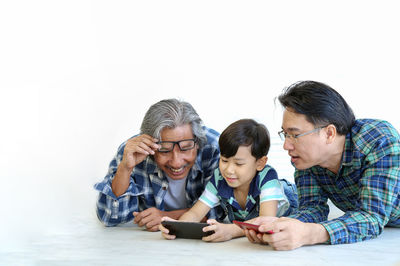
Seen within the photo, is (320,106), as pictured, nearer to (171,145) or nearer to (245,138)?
(245,138)

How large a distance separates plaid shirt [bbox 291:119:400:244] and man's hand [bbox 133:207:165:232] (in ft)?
2.87

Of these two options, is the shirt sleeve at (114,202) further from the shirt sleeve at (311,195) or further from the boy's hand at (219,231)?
the shirt sleeve at (311,195)

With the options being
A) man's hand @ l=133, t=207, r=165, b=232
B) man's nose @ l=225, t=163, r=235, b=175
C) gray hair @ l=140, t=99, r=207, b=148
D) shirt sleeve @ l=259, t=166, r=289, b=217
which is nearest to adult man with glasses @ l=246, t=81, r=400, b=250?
shirt sleeve @ l=259, t=166, r=289, b=217

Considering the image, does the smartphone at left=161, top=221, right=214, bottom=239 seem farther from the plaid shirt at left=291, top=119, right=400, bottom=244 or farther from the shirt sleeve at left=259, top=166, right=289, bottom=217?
the plaid shirt at left=291, top=119, right=400, bottom=244

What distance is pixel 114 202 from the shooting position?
9.53 ft

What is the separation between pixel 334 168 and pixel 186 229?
33.1 inches

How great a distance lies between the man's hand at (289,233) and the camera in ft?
6.91

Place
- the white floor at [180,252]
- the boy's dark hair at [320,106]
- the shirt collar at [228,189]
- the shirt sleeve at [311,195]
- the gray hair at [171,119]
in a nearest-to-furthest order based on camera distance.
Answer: the white floor at [180,252]
the boy's dark hair at [320,106]
the shirt sleeve at [311,195]
the shirt collar at [228,189]
the gray hair at [171,119]

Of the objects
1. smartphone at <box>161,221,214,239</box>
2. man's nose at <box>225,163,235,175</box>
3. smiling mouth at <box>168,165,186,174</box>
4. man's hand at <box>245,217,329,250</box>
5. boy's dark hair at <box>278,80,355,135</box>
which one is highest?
boy's dark hair at <box>278,80,355,135</box>

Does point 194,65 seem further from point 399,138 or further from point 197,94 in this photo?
point 399,138

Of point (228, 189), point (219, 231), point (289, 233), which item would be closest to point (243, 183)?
point (228, 189)

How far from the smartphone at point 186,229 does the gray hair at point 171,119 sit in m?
0.55

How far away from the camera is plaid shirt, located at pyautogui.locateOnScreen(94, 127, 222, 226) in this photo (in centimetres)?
297

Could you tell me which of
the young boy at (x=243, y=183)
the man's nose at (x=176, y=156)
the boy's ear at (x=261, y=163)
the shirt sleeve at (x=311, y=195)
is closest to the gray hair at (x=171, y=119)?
the man's nose at (x=176, y=156)
